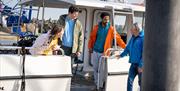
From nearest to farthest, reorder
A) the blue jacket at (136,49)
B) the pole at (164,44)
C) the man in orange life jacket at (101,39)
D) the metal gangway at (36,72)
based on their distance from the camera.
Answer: the pole at (164,44) < the metal gangway at (36,72) < the blue jacket at (136,49) < the man in orange life jacket at (101,39)

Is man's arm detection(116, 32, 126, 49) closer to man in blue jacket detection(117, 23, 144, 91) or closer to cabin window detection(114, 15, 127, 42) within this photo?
cabin window detection(114, 15, 127, 42)

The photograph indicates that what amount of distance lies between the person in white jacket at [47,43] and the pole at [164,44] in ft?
15.3

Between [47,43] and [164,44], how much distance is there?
485 cm

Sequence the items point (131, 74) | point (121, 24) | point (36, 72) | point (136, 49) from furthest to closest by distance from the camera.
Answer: point (121, 24), point (131, 74), point (136, 49), point (36, 72)

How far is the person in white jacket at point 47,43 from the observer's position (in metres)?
6.72

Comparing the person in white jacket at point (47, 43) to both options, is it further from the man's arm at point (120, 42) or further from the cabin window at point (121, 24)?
the cabin window at point (121, 24)

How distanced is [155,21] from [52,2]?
30.4ft

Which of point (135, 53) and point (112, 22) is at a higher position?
point (112, 22)

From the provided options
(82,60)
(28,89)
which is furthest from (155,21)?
(82,60)

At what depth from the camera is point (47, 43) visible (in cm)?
687

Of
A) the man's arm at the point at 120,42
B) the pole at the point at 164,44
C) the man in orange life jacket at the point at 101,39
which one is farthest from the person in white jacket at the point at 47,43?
the pole at the point at 164,44

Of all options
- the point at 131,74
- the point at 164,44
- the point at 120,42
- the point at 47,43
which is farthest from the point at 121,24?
the point at 164,44

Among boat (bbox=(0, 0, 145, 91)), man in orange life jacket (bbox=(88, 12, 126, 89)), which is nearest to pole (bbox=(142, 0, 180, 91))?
boat (bbox=(0, 0, 145, 91))

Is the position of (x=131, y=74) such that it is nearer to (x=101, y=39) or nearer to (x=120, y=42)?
(x=101, y=39)
